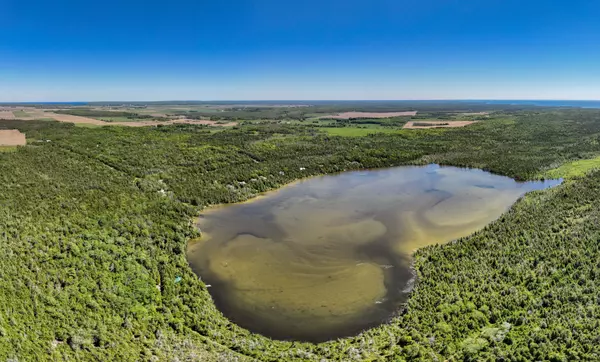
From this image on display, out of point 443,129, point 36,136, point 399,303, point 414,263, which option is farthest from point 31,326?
point 443,129

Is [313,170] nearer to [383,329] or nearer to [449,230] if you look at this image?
[449,230]

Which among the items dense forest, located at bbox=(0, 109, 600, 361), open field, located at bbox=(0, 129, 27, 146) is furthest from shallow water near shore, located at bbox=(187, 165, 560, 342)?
open field, located at bbox=(0, 129, 27, 146)

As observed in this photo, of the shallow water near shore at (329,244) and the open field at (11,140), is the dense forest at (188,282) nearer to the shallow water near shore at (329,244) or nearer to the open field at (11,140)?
the shallow water near shore at (329,244)

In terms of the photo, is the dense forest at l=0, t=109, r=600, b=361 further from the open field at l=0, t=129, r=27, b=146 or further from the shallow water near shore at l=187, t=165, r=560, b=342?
the open field at l=0, t=129, r=27, b=146

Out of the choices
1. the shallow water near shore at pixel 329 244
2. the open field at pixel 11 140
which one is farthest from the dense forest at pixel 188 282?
the open field at pixel 11 140

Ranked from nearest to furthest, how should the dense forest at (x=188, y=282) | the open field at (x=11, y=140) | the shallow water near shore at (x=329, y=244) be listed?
the dense forest at (x=188, y=282) < the shallow water near shore at (x=329, y=244) < the open field at (x=11, y=140)

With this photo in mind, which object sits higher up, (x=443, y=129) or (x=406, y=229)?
(x=443, y=129)
